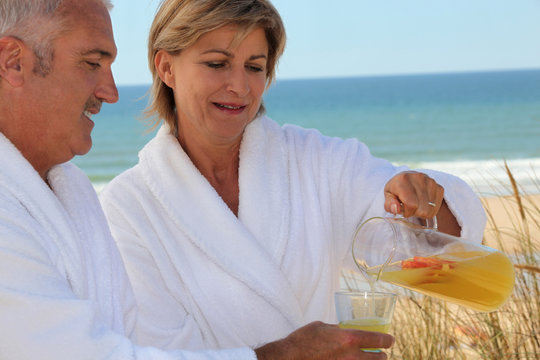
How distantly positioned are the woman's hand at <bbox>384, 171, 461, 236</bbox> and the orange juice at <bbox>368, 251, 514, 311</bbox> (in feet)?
0.56

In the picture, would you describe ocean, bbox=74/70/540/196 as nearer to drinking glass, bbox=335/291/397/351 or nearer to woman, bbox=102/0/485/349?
woman, bbox=102/0/485/349

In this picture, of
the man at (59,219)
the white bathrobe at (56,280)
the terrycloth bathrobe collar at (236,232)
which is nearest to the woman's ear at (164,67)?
the terrycloth bathrobe collar at (236,232)

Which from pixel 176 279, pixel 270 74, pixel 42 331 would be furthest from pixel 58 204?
pixel 270 74

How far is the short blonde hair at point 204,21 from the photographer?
243 centimetres

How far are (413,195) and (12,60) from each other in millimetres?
1127

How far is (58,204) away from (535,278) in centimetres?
206

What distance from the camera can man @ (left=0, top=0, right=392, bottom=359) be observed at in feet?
5.21

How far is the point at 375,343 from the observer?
5.59ft

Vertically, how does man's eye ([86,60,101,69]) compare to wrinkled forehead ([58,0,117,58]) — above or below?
below

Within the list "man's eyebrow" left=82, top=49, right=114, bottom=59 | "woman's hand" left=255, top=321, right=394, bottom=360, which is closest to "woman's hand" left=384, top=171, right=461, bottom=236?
"woman's hand" left=255, top=321, right=394, bottom=360

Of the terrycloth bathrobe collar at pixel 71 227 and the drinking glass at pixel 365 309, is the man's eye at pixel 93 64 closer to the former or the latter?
the terrycloth bathrobe collar at pixel 71 227

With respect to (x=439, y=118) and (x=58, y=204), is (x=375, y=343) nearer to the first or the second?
(x=58, y=204)

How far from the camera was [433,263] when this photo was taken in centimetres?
195

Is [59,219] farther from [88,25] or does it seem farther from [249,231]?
[249,231]
